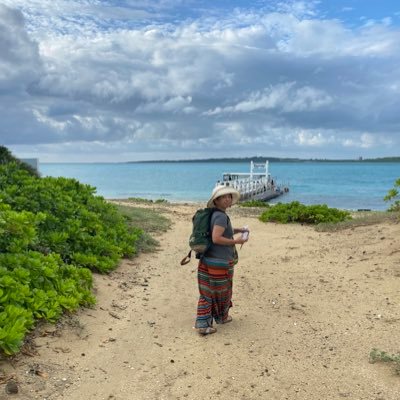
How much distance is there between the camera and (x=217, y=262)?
16.3 ft

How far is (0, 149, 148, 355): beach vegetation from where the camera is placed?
451 centimetres

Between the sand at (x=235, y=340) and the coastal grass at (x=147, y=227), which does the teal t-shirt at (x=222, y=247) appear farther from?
the coastal grass at (x=147, y=227)

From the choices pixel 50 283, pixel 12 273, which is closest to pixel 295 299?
pixel 50 283

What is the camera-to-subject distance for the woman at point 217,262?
190 inches

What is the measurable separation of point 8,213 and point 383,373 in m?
4.39

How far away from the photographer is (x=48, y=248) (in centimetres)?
643

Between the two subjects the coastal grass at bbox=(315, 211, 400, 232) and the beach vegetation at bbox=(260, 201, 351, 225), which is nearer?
the coastal grass at bbox=(315, 211, 400, 232)

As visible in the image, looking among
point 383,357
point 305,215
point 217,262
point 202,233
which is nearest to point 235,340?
point 217,262

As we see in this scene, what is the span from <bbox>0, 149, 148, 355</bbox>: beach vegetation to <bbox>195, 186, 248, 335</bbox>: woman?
147 centimetres

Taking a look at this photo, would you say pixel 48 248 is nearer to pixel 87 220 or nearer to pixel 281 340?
pixel 87 220

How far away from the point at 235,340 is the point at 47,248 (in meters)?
2.99

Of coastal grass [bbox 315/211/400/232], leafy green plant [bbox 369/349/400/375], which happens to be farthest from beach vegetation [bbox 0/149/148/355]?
coastal grass [bbox 315/211/400/232]

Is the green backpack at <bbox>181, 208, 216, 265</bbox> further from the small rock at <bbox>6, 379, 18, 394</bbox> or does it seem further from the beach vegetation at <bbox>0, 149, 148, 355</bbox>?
the small rock at <bbox>6, 379, 18, 394</bbox>

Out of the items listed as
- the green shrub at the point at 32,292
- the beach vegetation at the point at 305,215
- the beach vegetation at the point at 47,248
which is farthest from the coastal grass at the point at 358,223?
the green shrub at the point at 32,292
